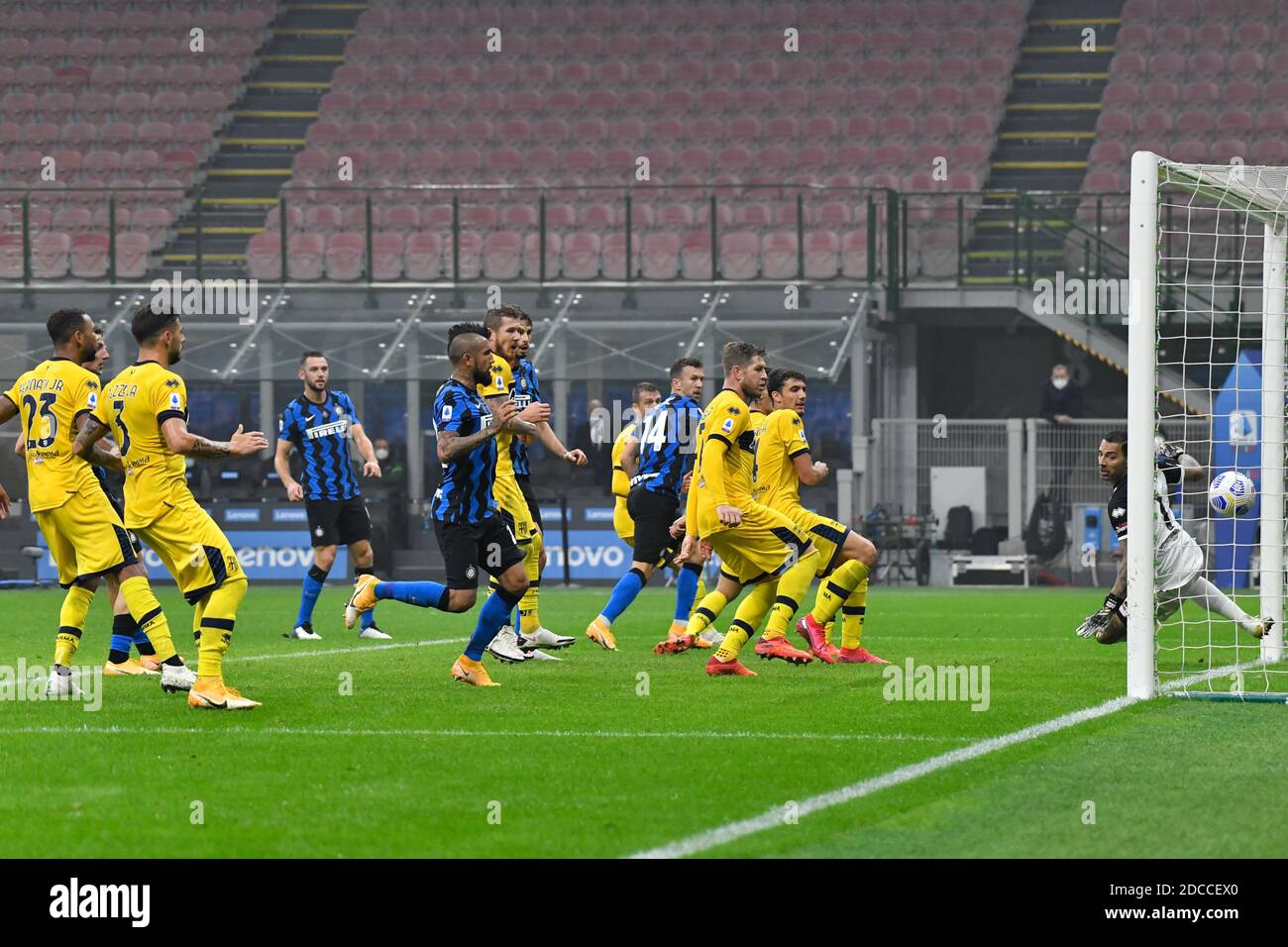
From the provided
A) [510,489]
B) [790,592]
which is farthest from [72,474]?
[790,592]

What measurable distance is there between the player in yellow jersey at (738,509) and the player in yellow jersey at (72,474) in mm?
3289

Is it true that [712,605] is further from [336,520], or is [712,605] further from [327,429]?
[327,429]

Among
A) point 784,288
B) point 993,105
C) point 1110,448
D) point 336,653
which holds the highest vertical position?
point 993,105

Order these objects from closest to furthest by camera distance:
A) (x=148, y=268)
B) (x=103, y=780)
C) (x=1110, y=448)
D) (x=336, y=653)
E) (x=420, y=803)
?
1. (x=420, y=803)
2. (x=103, y=780)
3. (x=1110, y=448)
4. (x=336, y=653)
5. (x=148, y=268)

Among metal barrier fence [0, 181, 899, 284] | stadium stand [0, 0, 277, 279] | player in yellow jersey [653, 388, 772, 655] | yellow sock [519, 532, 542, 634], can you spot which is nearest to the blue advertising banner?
metal barrier fence [0, 181, 899, 284]

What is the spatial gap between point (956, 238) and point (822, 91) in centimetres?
628

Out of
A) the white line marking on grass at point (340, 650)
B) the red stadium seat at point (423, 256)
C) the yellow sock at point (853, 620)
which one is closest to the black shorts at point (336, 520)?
the white line marking on grass at point (340, 650)

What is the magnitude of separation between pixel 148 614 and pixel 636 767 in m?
3.76

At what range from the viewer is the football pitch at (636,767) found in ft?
19.7

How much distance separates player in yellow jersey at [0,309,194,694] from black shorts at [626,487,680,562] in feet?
14.4

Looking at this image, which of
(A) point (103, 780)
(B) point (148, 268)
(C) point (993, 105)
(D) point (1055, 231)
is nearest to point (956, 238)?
(D) point (1055, 231)

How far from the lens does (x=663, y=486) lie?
547 inches
